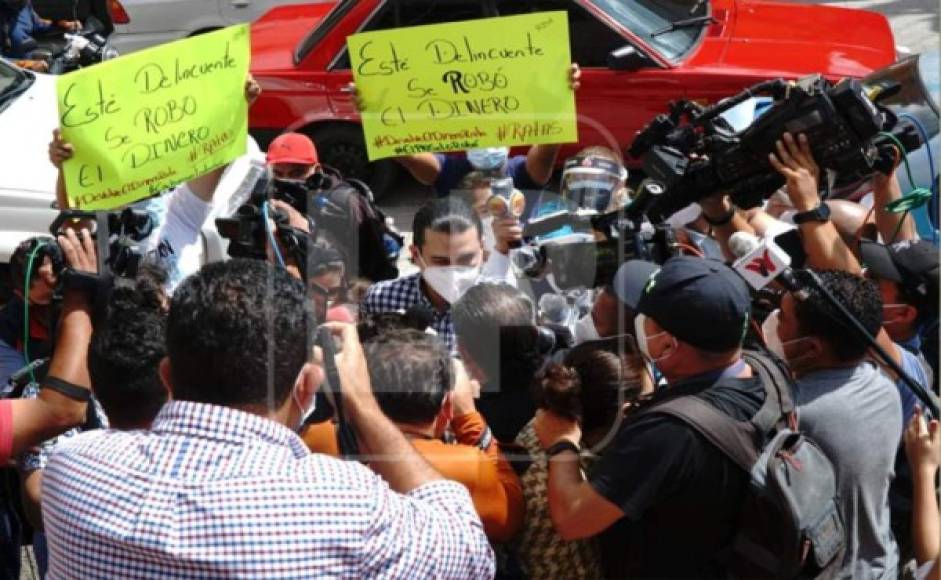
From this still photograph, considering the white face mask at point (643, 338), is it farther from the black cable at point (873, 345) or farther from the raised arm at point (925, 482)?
the raised arm at point (925, 482)

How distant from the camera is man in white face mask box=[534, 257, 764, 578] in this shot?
274cm

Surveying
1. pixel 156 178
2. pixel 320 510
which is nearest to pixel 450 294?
pixel 156 178

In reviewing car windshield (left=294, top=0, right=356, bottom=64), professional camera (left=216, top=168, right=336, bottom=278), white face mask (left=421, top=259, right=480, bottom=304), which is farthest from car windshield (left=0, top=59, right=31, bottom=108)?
white face mask (left=421, top=259, right=480, bottom=304)

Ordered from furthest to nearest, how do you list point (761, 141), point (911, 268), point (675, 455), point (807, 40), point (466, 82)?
point (807, 40) → point (466, 82) → point (761, 141) → point (911, 268) → point (675, 455)

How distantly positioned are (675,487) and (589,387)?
0.45m

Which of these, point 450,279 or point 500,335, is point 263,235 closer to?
point 450,279

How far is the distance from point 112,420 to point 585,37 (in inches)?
201

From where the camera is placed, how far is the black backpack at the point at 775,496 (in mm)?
2734

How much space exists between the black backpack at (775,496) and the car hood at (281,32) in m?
5.71

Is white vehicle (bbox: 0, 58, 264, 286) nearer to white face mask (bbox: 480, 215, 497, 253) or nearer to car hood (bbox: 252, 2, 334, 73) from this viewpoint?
white face mask (bbox: 480, 215, 497, 253)

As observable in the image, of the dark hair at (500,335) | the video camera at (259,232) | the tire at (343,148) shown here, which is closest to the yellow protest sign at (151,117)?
the video camera at (259,232)

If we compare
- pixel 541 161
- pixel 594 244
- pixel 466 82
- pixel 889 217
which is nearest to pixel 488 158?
pixel 541 161

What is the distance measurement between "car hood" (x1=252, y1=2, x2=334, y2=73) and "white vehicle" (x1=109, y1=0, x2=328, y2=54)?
3.20 feet

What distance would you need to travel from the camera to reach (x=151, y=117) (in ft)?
12.6
